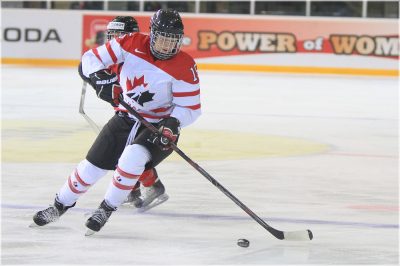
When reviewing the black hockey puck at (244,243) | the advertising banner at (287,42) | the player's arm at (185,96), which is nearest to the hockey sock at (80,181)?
the player's arm at (185,96)

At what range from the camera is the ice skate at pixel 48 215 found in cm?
351

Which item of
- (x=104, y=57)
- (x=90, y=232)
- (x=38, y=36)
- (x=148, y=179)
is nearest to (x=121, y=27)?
(x=104, y=57)

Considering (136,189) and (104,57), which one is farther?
(136,189)

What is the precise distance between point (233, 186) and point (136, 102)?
117cm

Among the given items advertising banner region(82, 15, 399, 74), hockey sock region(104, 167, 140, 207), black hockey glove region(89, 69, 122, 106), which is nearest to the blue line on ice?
hockey sock region(104, 167, 140, 207)

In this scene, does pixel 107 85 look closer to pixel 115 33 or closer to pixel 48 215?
pixel 48 215

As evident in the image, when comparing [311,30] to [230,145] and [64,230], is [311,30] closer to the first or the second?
[230,145]

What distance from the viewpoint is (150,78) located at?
3463 mm

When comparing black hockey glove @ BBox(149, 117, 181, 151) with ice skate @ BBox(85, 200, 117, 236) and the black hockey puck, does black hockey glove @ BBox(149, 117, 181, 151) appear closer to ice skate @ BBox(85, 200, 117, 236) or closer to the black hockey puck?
ice skate @ BBox(85, 200, 117, 236)

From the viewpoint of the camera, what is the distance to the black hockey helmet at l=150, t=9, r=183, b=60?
3406mm

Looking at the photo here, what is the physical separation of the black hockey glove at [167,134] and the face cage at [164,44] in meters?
0.25

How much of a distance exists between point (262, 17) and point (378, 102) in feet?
12.5

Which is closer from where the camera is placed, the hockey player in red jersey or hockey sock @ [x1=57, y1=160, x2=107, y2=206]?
the hockey player in red jersey

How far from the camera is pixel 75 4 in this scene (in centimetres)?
1257
